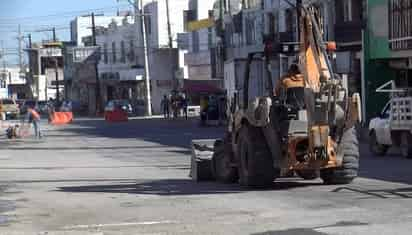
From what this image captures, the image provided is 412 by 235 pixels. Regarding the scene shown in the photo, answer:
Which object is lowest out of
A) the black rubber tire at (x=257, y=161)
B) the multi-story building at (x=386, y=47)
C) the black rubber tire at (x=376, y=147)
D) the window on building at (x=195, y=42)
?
the black rubber tire at (x=376, y=147)

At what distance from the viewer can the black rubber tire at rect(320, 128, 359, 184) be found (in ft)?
58.9

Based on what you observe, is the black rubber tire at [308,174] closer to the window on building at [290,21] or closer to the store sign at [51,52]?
the window on building at [290,21]

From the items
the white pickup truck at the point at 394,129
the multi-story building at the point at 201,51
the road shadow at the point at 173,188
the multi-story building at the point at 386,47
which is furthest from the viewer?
the multi-story building at the point at 201,51

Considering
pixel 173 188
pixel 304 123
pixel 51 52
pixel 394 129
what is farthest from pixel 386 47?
pixel 51 52

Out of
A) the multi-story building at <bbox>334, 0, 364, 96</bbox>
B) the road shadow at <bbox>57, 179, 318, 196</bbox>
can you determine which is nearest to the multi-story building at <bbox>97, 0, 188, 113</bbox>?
the multi-story building at <bbox>334, 0, 364, 96</bbox>

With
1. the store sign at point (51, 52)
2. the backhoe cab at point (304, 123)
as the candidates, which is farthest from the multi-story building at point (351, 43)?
the store sign at point (51, 52)

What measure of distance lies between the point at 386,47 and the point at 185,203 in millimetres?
29634

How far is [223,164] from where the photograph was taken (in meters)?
20.0

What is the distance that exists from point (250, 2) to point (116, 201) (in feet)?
204

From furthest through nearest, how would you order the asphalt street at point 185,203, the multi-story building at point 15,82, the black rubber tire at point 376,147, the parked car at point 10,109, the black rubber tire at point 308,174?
1. the multi-story building at point 15,82
2. the parked car at point 10,109
3. the black rubber tire at point 376,147
4. the black rubber tire at point 308,174
5. the asphalt street at point 185,203

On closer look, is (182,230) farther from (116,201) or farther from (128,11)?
(128,11)

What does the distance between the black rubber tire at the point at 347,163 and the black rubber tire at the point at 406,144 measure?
909 centimetres

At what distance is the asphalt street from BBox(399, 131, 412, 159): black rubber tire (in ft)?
1.27

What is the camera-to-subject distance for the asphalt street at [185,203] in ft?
42.4
